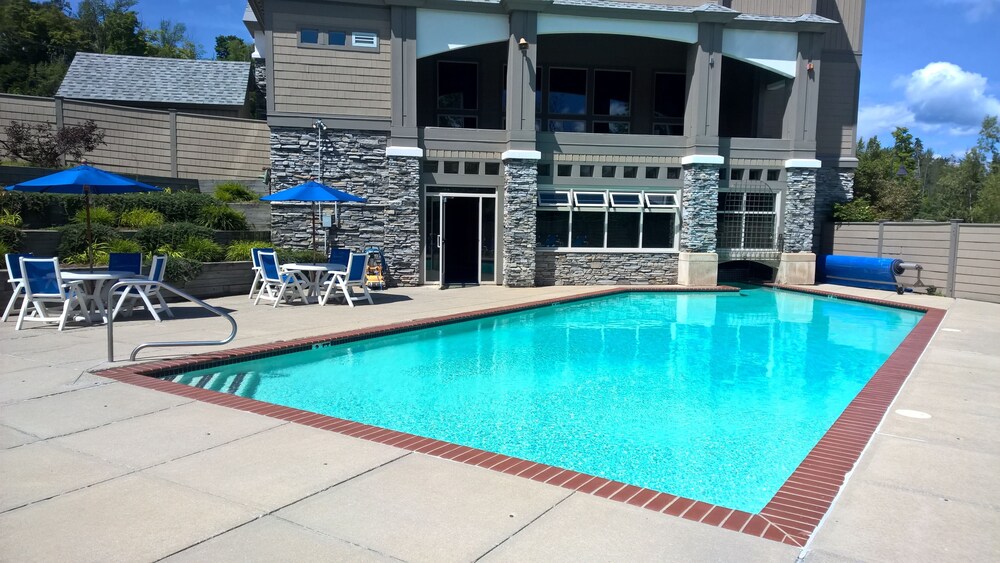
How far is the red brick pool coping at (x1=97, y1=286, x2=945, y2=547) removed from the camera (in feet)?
10.9

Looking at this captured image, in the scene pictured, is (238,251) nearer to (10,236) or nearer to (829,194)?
(10,236)

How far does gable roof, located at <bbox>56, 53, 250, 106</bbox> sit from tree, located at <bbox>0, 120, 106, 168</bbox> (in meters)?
7.75

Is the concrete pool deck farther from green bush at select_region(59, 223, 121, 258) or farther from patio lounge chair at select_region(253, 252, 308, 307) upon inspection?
green bush at select_region(59, 223, 121, 258)

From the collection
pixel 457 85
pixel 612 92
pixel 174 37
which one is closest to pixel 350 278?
pixel 457 85

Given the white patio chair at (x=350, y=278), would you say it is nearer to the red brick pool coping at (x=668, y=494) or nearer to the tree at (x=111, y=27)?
the red brick pool coping at (x=668, y=494)

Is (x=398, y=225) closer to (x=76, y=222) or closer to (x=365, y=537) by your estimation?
(x=76, y=222)

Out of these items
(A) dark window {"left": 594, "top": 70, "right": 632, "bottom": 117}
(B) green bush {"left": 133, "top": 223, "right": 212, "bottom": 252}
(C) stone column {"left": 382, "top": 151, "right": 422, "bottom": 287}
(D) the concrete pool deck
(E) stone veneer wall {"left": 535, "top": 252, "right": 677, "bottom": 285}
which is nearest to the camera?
(D) the concrete pool deck

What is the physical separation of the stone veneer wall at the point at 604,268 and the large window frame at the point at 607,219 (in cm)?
17

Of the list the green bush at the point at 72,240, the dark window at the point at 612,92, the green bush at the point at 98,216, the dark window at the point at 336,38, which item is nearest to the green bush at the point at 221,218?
the green bush at the point at 98,216

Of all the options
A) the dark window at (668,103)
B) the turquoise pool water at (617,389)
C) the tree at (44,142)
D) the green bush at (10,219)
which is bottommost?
the turquoise pool water at (617,389)

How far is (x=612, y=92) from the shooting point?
730 inches

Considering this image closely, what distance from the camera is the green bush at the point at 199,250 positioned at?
39.2ft

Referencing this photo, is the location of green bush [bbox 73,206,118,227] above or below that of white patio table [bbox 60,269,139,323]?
above

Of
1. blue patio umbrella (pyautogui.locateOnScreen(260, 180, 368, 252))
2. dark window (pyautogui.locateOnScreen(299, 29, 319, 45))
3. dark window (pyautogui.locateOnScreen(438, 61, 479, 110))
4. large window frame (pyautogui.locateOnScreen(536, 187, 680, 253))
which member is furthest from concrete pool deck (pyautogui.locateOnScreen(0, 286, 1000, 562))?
dark window (pyautogui.locateOnScreen(438, 61, 479, 110))
